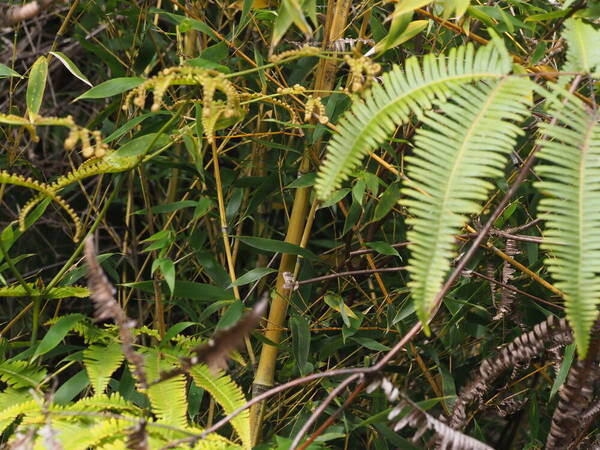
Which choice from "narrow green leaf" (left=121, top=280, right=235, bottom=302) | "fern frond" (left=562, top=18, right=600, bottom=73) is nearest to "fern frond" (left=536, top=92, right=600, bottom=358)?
"fern frond" (left=562, top=18, right=600, bottom=73)

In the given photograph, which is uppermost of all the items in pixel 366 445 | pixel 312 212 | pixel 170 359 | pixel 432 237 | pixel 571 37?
pixel 571 37

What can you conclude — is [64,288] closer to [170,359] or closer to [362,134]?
[170,359]

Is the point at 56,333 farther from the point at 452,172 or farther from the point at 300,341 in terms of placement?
the point at 452,172

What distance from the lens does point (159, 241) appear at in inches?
46.6

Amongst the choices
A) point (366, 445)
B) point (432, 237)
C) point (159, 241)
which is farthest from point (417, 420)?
point (366, 445)

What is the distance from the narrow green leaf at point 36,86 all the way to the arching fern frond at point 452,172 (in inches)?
24.4

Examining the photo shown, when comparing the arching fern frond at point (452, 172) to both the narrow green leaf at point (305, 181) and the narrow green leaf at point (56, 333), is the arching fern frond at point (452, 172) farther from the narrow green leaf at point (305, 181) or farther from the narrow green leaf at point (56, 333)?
the narrow green leaf at point (56, 333)

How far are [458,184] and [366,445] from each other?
2.84ft

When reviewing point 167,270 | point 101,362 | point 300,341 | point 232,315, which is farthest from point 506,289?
point 101,362

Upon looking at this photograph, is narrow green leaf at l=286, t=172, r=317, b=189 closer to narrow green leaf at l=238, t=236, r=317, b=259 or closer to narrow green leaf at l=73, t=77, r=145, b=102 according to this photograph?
narrow green leaf at l=238, t=236, r=317, b=259

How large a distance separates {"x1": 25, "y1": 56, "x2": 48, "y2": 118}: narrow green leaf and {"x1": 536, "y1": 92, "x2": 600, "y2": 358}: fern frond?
2.42ft

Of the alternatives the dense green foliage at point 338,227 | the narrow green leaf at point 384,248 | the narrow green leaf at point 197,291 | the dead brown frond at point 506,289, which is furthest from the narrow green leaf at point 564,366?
the narrow green leaf at point 197,291

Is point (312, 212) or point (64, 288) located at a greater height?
point (312, 212)

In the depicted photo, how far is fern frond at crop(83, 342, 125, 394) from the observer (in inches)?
39.2
